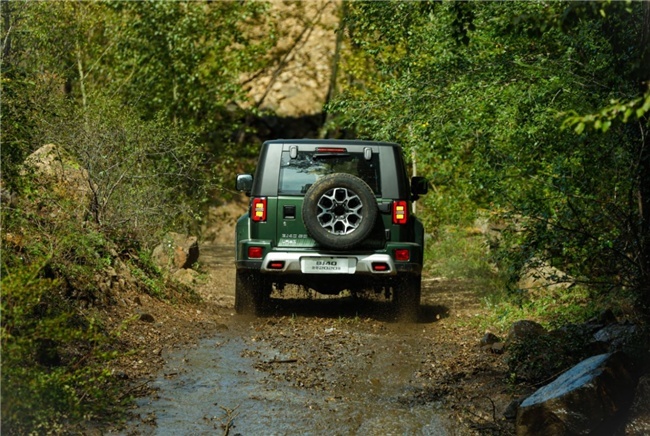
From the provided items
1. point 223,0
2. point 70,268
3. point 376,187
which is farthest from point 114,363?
point 223,0

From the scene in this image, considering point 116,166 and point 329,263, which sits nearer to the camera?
point 329,263

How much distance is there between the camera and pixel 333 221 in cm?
1020

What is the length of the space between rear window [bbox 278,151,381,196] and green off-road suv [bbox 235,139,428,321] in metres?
0.01

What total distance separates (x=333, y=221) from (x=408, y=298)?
4.28ft

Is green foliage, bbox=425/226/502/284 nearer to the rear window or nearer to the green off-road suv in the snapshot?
the green off-road suv

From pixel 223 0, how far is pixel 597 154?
51.4ft

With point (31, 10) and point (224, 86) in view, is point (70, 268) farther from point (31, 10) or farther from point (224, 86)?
point (224, 86)

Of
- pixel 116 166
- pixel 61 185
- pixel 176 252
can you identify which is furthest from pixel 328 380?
pixel 176 252

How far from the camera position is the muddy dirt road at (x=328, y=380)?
256 inches

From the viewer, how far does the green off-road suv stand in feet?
33.2

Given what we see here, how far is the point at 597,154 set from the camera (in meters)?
8.63

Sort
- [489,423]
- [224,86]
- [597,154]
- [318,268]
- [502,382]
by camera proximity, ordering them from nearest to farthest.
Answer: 1. [489,423]
2. [502,382]
3. [597,154]
4. [318,268]
5. [224,86]

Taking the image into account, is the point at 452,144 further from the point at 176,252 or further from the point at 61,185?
the point at 176,252

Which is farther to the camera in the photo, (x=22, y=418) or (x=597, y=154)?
(x=597, y=154)
